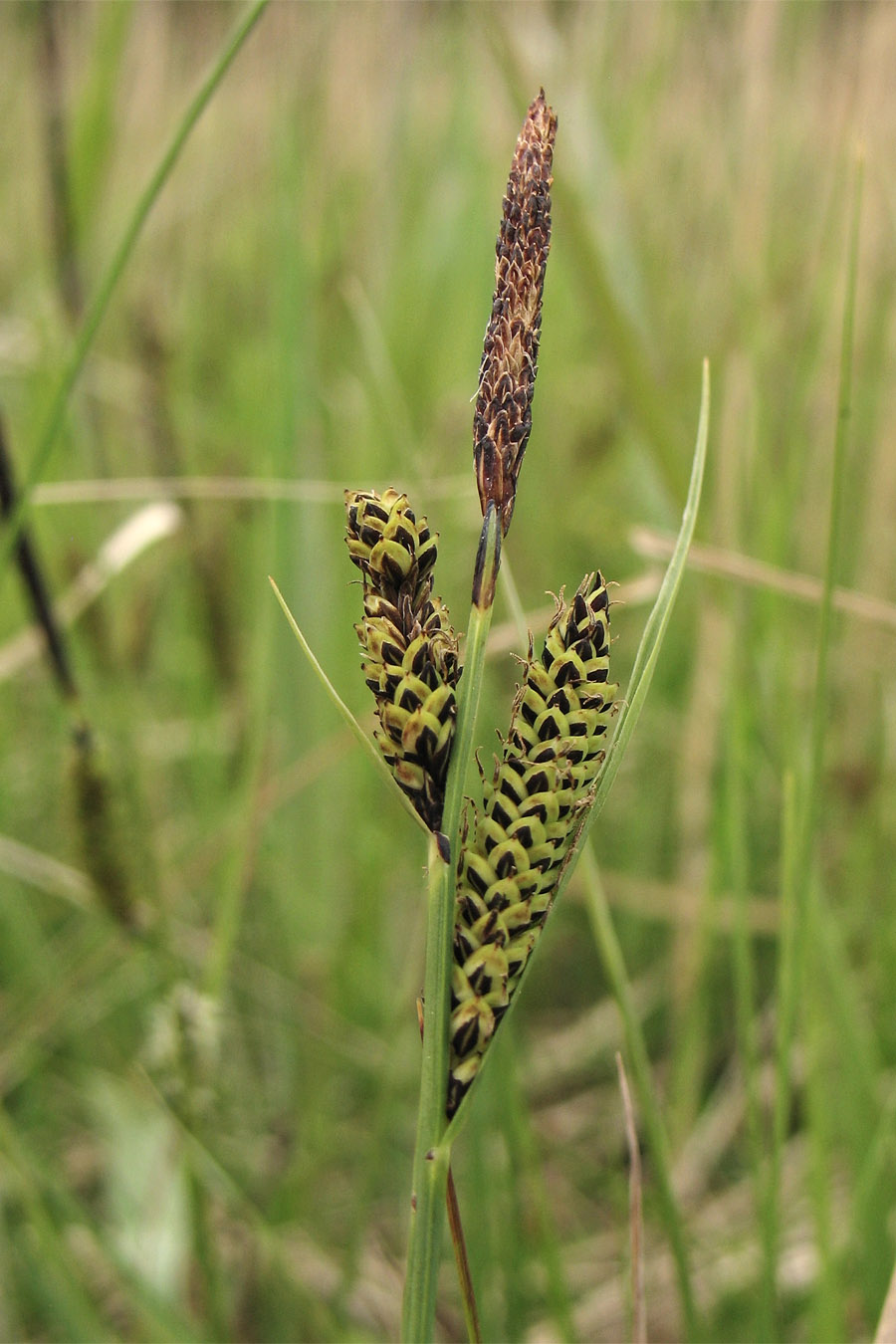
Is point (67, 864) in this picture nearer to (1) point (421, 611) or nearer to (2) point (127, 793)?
(2) point (127, 793)

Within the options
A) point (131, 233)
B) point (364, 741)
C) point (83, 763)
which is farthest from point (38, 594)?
point (364, 741)

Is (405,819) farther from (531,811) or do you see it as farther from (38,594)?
(531,811)

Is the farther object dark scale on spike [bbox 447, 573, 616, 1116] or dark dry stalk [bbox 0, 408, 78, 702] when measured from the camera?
dark dry stalk [bbox 0, 408, 78, 702]

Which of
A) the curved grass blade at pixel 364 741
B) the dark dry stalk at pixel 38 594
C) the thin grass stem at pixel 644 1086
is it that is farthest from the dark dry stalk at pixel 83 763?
the curved grass blade at pixel 364 741

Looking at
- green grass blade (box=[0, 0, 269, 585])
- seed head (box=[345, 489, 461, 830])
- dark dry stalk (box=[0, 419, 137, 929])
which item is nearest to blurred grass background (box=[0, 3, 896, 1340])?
dark dry stalk (box=[0, 419, 137, 929])

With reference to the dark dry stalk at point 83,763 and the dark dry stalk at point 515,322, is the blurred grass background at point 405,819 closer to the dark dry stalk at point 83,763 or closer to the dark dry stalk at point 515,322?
the dark dry stalk at point 83,763

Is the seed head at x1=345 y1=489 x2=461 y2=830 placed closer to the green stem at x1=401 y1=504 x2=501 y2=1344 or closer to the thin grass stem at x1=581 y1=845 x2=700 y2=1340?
the green stem at x1=401 y1=504 x2=501 y2=1344
